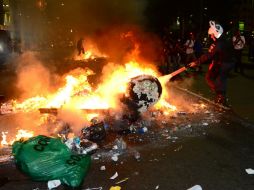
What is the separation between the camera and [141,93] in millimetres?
7363

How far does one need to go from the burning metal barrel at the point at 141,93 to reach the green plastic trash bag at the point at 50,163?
2927mm

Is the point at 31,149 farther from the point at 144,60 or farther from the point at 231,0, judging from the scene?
the point at 231,0

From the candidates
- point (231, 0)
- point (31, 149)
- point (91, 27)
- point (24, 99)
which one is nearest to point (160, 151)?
point (31, 149)

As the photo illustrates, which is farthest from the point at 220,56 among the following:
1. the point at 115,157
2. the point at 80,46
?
the point at 80,46

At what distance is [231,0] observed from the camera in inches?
1667

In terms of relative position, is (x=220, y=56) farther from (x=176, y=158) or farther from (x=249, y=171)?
(x=249, y=171)

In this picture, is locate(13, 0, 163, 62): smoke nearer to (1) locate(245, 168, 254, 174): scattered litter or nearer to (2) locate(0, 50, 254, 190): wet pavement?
(2) locate(0, 50, 254, 190): wet pavement

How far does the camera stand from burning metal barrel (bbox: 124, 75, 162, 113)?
288 inches

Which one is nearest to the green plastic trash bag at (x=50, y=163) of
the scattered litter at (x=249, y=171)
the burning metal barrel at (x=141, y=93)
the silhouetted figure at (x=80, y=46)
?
the scattered litter at (x=249, y=171)

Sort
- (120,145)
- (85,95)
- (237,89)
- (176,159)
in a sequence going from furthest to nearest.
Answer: (237,89) → (85,95) → (120,145) → (176,159)

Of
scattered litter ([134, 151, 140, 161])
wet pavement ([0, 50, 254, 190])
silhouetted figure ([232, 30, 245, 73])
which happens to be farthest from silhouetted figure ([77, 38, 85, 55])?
scattered litter ([134, 151, 140, 161])

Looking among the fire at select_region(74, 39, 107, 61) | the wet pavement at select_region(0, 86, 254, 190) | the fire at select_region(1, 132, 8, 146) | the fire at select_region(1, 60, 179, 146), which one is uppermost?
the fire at select_region(74, 39, 107, 61)

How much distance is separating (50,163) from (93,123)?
2.29m

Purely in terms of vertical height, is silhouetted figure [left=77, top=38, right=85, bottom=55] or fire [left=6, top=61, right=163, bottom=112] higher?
silhouetted figure [left=77, top=38, right=85, bottom=55]
